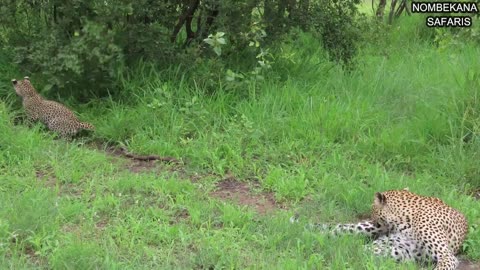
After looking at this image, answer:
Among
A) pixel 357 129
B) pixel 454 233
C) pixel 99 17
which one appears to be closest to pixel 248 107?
pixel 357 129

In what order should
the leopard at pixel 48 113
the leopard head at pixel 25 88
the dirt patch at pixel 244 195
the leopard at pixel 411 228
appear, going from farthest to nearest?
the leopard head at pixel 25 88
the leopard at pixel 48 113
the dirt patch at pixel 244 195
the leopard at pixel 411 228

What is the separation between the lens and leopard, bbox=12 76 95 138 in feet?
20.8

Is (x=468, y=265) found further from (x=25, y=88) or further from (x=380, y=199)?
(x=25, y=88)

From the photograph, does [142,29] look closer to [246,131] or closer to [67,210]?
[246,131]

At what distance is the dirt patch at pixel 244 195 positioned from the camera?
536 cm

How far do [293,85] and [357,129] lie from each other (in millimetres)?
1014

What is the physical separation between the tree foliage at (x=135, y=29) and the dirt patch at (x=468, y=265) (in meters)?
3.17

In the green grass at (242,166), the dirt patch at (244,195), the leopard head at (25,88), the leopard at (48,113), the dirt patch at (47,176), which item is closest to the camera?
the green grass at (242,166)

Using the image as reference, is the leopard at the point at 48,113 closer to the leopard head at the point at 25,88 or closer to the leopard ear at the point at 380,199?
the leopard head at the point at 25,88

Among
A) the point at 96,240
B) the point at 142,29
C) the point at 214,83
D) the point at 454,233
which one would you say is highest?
the point at 142,29

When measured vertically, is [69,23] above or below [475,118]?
above

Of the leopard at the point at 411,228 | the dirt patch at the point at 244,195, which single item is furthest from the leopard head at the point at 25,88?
the leopard at the point at 411,228

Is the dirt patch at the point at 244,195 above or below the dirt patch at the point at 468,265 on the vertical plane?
above

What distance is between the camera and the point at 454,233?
15.6ft
